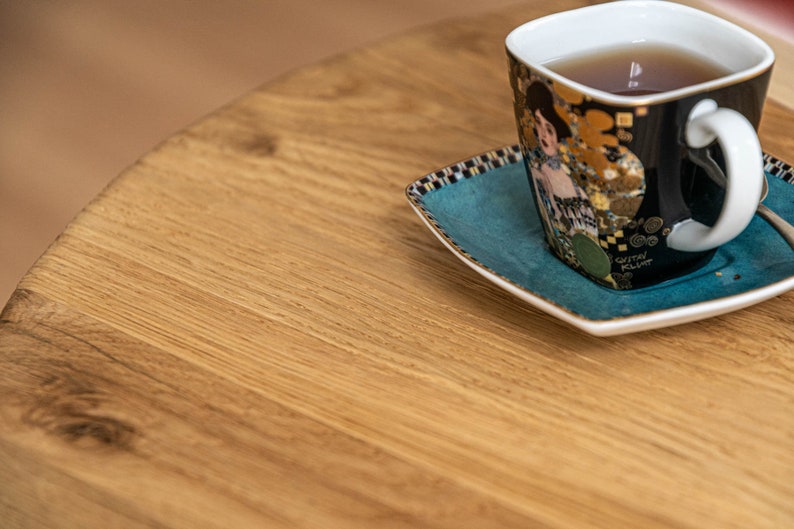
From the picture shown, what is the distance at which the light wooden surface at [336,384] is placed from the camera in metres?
0.43

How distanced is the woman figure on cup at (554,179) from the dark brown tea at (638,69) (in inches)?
2.1

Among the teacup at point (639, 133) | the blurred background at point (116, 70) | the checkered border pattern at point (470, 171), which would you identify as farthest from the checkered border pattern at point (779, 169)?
the blurred background at point (116, 70)

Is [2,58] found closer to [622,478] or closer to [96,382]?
[96,382]

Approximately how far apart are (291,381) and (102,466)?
0.35 feet

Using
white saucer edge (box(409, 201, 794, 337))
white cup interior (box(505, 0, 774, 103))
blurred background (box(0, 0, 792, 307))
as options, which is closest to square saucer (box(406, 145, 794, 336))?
white saucer edge (box(409, 201, 794, 337))

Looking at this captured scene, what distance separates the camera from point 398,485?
436 millimetres

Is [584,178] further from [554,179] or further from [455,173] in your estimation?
[455,173]

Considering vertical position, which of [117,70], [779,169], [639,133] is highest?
[639,133]

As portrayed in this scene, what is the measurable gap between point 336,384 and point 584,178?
0.18 m

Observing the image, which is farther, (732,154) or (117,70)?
(117,70)

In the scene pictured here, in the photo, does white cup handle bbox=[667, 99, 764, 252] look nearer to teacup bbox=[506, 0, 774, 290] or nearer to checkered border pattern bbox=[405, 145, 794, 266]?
teacup bbox=[506, 0, 774, 290]

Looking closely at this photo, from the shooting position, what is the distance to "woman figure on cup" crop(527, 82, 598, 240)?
500mm

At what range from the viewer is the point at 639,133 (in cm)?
47

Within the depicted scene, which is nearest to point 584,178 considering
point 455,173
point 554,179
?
point 554,179
